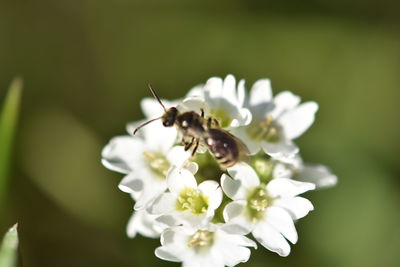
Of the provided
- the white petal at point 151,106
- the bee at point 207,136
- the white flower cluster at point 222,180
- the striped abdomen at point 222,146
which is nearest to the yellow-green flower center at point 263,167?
the white flower cluster at point 222,180

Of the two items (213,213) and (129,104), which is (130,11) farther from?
(213,213)

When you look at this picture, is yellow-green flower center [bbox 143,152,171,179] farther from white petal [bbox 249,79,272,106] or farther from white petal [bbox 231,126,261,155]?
white petal [bbox 249,79,272,106]

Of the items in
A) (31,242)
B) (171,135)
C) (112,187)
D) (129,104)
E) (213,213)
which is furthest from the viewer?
(129,104)

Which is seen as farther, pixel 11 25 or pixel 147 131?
pixel 11 25

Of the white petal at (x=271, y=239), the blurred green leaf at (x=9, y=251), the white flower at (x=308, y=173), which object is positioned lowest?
the blurred green leaf at (x=9, y=251)

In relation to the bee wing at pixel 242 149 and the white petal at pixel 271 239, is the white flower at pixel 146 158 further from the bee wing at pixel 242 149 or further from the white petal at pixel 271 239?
the white petal at pixel 271 239

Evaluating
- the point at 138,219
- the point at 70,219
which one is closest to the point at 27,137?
the point at 70,219
